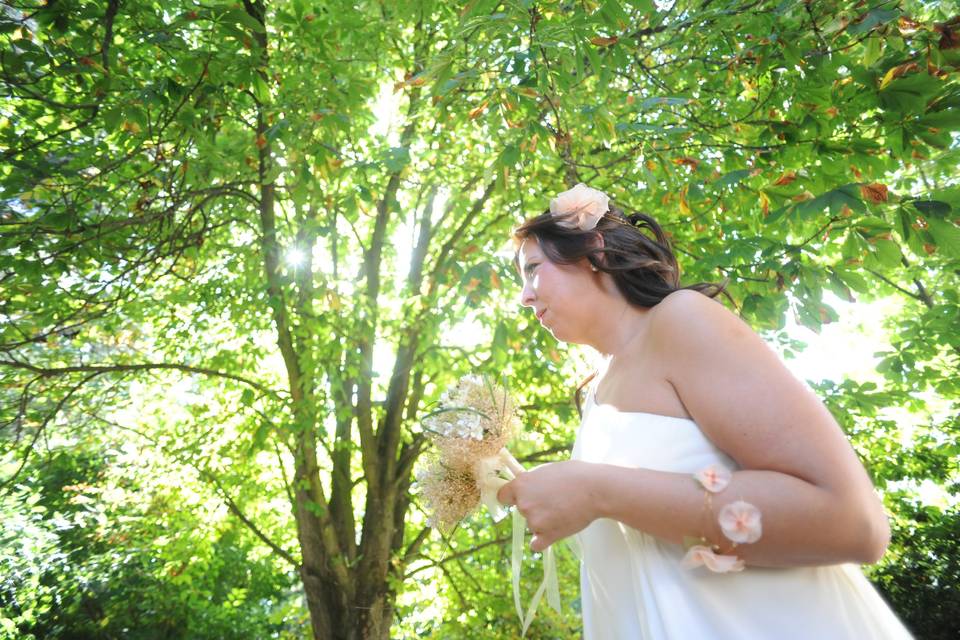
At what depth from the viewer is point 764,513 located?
3.60 ft

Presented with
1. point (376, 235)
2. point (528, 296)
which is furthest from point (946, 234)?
point (376, 235)

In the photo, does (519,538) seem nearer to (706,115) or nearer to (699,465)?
(699,465)

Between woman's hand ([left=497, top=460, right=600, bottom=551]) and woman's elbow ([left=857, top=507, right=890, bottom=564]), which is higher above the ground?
woman's hand ([left=497, top=460, right=600, bottom=551])

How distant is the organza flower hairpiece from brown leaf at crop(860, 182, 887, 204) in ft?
3.94

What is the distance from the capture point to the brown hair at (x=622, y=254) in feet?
5.19

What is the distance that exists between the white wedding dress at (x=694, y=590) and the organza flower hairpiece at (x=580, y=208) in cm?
51

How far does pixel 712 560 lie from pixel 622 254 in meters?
0.78

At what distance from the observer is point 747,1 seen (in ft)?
11.6

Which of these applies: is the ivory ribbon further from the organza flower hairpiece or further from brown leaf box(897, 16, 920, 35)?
brown leaf box(897, 16, 920, 35)

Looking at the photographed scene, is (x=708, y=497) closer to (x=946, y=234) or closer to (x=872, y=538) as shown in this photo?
(x=872, y=538)

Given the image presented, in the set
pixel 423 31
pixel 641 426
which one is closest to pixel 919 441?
pixel 423 31

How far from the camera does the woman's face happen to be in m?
1.61

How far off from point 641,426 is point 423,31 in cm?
476

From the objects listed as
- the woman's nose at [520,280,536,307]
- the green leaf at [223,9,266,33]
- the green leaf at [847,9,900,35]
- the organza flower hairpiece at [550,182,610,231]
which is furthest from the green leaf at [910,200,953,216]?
the green leaf at [223,9,266,33]
